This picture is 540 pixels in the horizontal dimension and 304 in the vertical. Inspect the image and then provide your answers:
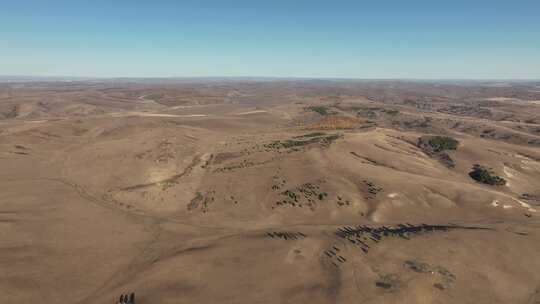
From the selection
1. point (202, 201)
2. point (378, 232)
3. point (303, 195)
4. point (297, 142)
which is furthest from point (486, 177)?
point (202, 201)

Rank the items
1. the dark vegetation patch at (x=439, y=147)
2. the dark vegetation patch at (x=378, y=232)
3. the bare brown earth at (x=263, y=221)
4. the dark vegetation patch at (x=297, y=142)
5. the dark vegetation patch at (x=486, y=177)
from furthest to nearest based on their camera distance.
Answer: the dark vegetation patch at (x=439, y=147)
the dark vegetation patch at (x=297, y=142)
the dark vegetation patch at (x=486, y=177)
the dark vegetation patch at (x=378, y=232)
the bare brown earth at (x=263, y=221)

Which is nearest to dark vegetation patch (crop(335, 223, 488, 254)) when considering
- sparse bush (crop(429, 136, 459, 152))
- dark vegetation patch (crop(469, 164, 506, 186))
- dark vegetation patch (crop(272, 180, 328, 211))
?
dark vegetation patch (crop(272, 180, 328, 211))

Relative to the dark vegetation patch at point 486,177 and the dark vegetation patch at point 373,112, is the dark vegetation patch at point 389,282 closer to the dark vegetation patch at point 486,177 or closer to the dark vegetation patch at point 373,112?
Result: the dark vegetation patch at point 486,177

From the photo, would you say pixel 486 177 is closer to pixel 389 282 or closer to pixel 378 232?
pixel 378 232

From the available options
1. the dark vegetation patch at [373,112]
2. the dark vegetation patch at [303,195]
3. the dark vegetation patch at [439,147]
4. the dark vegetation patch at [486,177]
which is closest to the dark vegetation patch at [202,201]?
the dark vegetation patch at [303,195]

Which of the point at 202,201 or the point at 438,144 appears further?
the point at 438,144

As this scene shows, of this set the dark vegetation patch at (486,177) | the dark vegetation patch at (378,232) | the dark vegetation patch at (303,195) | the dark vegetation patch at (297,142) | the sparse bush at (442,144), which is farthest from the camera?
the sparse bush at (442,144)

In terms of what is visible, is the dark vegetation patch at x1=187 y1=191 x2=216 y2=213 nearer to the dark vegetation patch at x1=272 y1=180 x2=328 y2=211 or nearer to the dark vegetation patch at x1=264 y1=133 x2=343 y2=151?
the dark vegetation patch at x1=272 y1=180 x2=328 y2=211
